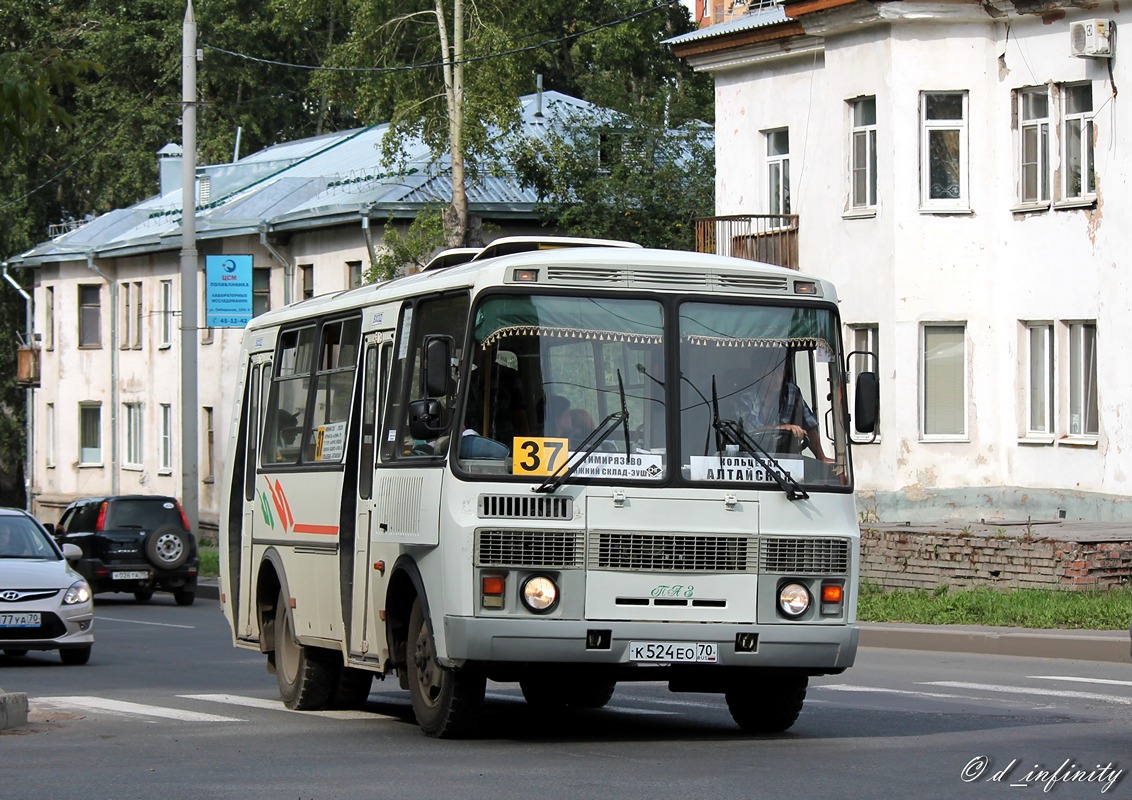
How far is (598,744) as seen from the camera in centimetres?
1159

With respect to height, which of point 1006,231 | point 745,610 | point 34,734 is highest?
point 1006,231

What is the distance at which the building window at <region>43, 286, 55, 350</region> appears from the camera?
196 feet

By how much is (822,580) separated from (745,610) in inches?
19.9

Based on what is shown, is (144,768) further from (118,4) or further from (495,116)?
(118,4)

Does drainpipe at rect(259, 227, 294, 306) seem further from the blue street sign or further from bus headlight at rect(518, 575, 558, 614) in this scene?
bus headlight at rect(518, 575, 558, 614)

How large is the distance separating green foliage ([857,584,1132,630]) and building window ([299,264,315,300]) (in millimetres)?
26876

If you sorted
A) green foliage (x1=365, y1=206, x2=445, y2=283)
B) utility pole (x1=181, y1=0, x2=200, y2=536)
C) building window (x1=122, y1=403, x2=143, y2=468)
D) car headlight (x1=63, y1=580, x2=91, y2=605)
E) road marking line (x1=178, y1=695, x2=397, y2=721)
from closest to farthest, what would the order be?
road marking line (x1=178, y1=695, x2=397, y2=721)
car headlight (x1=63, y1=580, x2=91, y2=605)
utility pole (x1=181, y1=0, x2=200, y2=536)
green foliage (x1=365, y1=206, x2=445, y2=283)
building window (x1=122, y1=403, x2=143, y2=468)

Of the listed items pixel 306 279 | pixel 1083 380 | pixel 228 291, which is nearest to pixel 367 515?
pixel 1083 380

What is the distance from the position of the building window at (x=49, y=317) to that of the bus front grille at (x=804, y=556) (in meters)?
50.8

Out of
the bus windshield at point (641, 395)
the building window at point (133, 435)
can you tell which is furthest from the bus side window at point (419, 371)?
the building window at point (133, 435)

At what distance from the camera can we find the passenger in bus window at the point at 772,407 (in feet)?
37.8

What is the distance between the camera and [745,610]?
11.3 metres

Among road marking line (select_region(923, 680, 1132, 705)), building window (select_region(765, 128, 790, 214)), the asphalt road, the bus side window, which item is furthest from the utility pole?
the bus side window

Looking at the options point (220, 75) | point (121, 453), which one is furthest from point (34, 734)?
point (220, 75)
